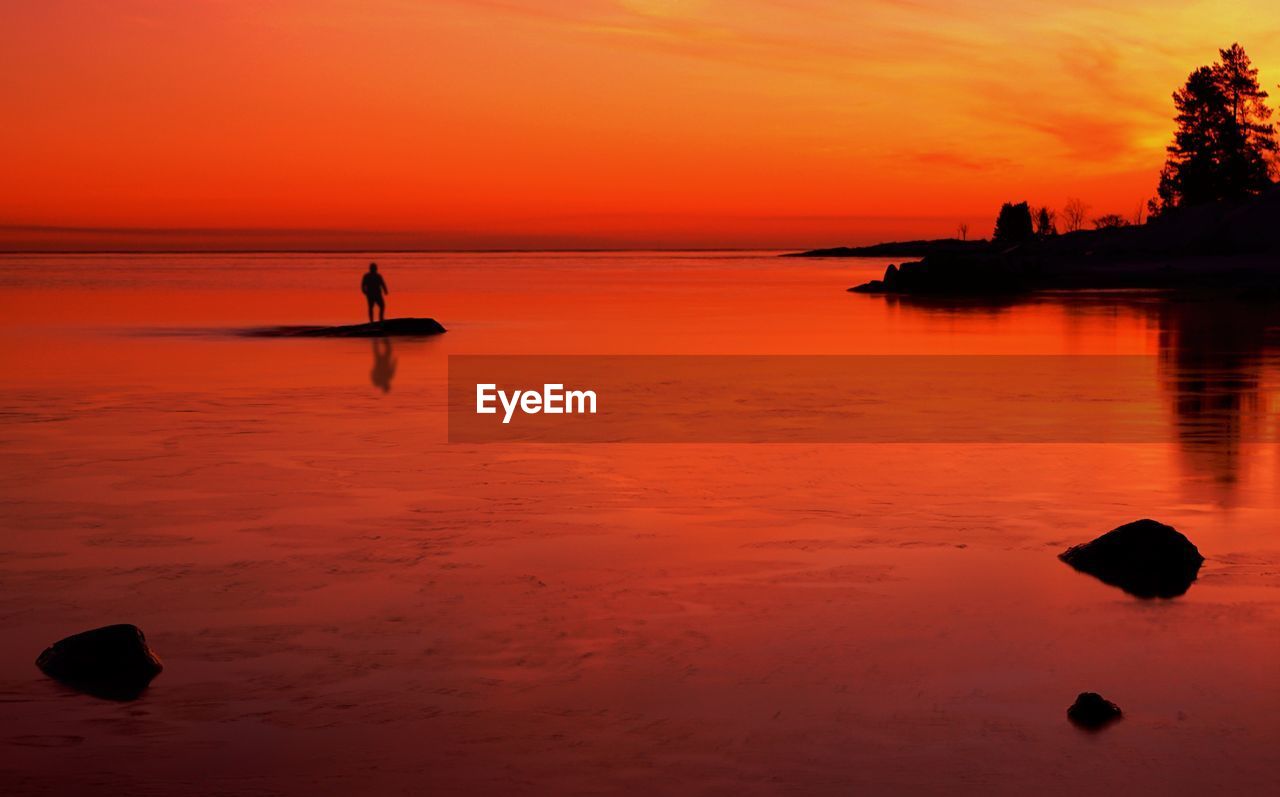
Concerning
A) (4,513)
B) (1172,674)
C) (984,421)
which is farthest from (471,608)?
(984,421)

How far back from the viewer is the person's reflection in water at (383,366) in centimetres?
2556

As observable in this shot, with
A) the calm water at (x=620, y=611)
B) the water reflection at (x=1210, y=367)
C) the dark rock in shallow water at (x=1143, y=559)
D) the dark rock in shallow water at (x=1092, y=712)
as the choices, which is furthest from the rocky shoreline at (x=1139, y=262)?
the dark rock in shallow water at (x=1092, y=712)

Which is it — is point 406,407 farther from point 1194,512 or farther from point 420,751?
point 420,751

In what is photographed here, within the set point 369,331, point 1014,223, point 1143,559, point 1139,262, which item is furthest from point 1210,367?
point 1014,223

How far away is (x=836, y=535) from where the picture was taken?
12.5 m

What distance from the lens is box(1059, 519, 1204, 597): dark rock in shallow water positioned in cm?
1073

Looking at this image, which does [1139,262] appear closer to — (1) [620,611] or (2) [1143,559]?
(2) [1143,559]

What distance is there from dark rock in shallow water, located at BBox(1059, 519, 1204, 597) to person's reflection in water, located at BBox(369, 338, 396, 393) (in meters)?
15.4

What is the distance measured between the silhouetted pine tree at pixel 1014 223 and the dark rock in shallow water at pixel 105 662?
154 meters

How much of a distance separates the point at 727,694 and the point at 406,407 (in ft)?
47.3

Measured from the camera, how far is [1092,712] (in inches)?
305

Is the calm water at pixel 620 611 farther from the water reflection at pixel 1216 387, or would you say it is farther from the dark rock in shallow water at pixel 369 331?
the dark rock in shallow water at pixel 369 331

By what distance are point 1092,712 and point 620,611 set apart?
3.50 meters

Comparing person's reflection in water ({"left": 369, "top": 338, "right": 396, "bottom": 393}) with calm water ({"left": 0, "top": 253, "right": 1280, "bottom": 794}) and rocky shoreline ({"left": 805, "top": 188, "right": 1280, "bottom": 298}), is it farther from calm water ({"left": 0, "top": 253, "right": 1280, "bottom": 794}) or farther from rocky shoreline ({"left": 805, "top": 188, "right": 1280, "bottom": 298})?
rocky shoreline ({"left": 805, "top": 188, "right": 1280, "bottom": 298})
